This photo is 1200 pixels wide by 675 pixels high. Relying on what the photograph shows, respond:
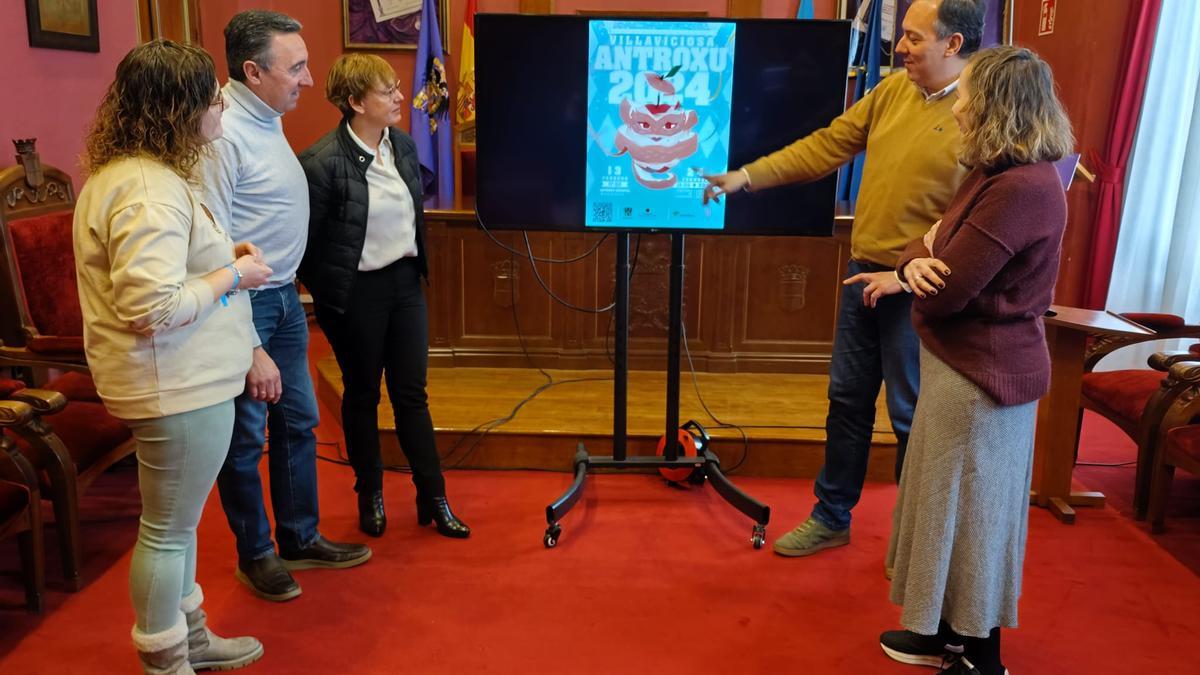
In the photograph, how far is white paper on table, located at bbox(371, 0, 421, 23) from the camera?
5.92 m

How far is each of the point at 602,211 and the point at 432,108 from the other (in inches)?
126

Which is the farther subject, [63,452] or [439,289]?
[439,289]

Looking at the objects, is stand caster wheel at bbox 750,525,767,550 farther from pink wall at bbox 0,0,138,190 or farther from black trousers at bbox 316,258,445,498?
pink wall at bbox 0,0,138,190

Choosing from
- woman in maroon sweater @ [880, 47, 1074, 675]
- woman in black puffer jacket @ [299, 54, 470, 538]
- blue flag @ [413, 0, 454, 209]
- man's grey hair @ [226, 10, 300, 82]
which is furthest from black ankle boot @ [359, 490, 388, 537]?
blue flag @ [413, 0, 454, 209]

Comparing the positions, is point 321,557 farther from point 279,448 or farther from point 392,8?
point 392,8

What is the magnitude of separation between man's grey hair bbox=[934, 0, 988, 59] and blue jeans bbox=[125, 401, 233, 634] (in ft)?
6.13

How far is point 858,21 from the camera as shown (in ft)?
18.7

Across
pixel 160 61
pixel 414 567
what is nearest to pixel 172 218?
pixel 160 61

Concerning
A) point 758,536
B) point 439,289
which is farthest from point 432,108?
point 758,536

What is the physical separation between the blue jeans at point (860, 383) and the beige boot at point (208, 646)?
1637mm

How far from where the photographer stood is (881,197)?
8.21ft

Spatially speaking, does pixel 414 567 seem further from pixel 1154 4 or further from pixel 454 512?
pixel 1154 4

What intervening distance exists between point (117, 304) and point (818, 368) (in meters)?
3.21

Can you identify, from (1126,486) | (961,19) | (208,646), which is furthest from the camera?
(1126,486)
